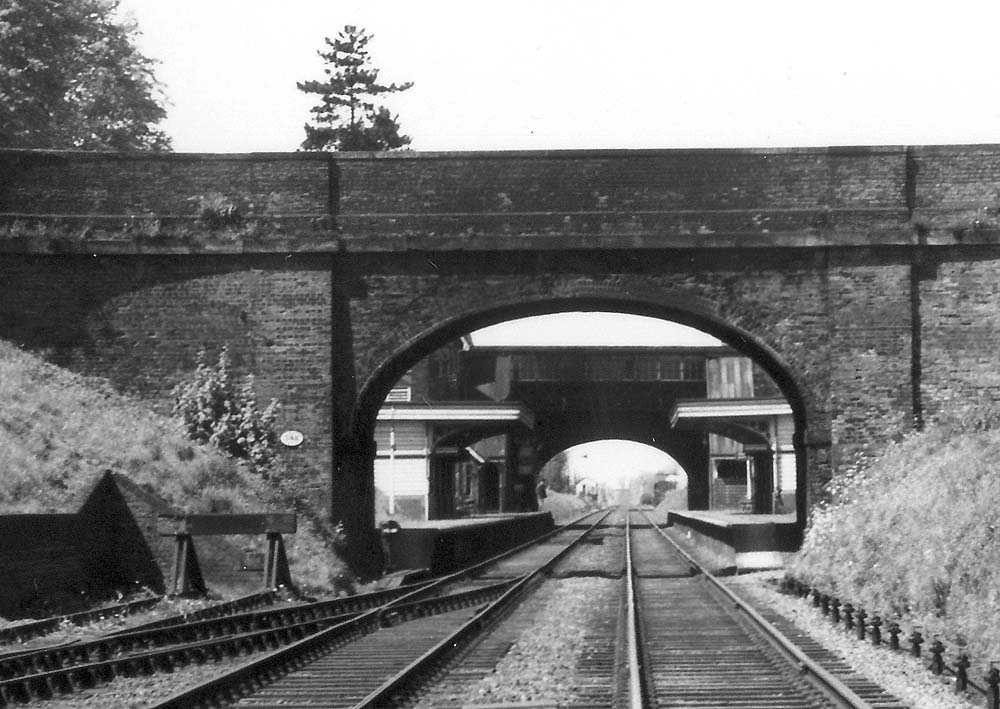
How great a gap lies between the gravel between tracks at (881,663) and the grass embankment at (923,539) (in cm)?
47

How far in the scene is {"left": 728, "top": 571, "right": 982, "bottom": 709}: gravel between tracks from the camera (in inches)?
364

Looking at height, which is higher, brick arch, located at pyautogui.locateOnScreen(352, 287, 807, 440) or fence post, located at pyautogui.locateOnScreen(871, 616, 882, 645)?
brick arch, located at pyautogui.locateOnScreen(352, 287, 807, 440)

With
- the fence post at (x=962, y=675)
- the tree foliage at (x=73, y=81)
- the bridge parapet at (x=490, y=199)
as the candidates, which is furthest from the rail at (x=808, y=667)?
the tree foliage at (x=73, y=81)

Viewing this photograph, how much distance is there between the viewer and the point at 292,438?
68.4 ft

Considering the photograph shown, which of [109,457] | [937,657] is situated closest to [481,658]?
[937,657]

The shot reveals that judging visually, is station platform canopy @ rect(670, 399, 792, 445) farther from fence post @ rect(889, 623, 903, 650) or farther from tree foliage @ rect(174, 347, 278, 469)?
fence post @ rect(889, 623, 903, 650)

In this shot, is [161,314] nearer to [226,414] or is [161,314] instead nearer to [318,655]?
[226,414]

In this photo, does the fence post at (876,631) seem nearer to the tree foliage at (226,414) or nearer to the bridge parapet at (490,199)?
the bridge parapet at (490,199)

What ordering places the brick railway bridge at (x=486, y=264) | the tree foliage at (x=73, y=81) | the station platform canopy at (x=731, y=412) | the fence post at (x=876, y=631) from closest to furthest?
the fence post at (x=876, y=631)
the brick railway bridge at (x=486, y=264)
the tree foliage at (x=73, y=81)
the station platform canopy at (x=731, y=412)

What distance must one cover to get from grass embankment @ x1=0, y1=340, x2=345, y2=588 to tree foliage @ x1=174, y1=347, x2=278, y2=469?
0.93 ft

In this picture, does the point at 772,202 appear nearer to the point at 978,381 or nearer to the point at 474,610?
the point at 978,381

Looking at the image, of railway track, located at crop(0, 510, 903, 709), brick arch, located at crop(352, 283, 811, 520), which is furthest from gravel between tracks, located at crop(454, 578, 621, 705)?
brick arch, located at crop(352, 283, 811, 520)

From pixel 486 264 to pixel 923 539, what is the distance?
29.5ft

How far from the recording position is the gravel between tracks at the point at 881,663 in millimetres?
9258
